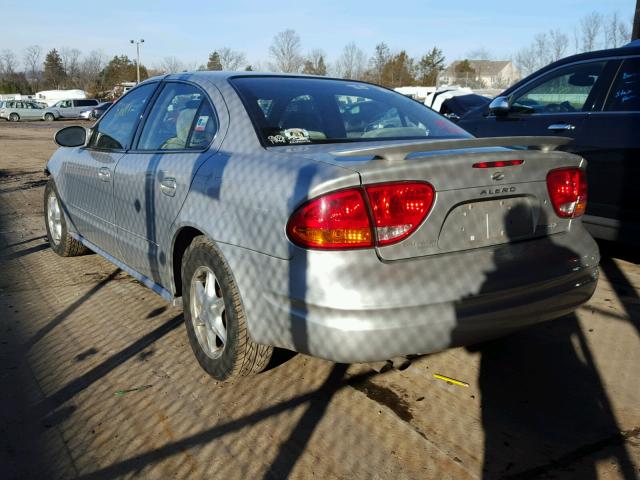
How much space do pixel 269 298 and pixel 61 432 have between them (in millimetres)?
1093

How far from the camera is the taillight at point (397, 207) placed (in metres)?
2.27

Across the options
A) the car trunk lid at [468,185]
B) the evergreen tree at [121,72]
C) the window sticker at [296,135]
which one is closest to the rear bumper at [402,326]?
the car trunk lid at [468,185]

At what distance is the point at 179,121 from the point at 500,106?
3.07 m

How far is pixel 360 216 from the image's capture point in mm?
2256

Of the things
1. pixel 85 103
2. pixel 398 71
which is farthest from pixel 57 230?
pixel 398 71

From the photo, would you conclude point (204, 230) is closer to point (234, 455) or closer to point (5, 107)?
point (234, 455)

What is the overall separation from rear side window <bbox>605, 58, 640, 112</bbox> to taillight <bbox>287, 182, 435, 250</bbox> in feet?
10.2

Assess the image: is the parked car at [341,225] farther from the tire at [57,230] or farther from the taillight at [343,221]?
the tire at [57,230]

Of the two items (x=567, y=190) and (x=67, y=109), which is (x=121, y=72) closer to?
(x=67, y=109)

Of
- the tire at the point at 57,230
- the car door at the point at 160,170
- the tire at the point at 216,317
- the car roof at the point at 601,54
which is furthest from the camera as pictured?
the tire at the point at 57,230

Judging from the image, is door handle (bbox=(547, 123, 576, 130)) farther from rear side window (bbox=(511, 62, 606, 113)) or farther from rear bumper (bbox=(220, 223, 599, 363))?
rear bumper (bbox=(220, 223, 599, 363))

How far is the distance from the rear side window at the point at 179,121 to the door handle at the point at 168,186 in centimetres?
22

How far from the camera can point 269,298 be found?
8.09ft

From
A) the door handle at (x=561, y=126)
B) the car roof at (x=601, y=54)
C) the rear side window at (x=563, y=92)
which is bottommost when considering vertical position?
the door handle at (x=561, y=126)
